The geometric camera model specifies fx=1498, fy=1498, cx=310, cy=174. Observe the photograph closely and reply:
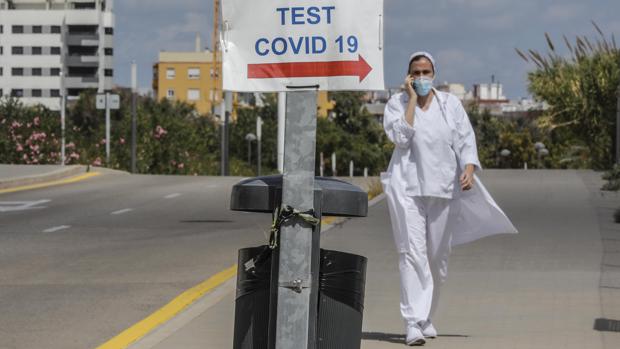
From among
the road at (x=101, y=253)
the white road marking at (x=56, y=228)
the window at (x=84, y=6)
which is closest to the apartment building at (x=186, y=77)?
the window at (x=84, y=6)

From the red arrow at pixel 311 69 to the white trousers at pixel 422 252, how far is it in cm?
394

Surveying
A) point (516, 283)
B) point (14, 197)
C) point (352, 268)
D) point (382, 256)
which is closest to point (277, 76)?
point (352, 268)

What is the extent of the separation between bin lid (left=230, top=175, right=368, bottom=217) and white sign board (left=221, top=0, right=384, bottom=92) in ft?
1.26

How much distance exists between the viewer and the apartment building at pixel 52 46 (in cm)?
17525

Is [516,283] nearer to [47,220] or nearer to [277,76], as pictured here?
[277,76]

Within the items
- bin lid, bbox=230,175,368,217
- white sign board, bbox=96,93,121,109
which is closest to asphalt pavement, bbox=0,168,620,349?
bin lid, bbox=230,175,368,217

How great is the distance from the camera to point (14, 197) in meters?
25.3

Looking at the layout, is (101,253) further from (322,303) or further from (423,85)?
(322,303)

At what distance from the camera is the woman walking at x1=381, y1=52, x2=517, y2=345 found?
28.2 ft

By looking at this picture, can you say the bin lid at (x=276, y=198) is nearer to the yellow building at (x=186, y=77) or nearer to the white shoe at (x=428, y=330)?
the white shoe at (x=428, y=330)

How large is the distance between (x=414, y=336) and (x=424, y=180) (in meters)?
0.90

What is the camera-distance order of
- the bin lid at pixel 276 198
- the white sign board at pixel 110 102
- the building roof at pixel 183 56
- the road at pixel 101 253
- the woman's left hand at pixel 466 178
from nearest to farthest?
the bin lid at pixel 276 198, the woman's left hand at pixel 466 178, the road at pixel 101 253, the white sign board at pixel 110 102, the building roof at pixel 183 56

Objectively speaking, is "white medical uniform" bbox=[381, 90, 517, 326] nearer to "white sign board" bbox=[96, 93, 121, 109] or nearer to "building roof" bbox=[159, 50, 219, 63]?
"white sign board" bbox=[96, 93, 121, 109]

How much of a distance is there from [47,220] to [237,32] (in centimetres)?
1576
